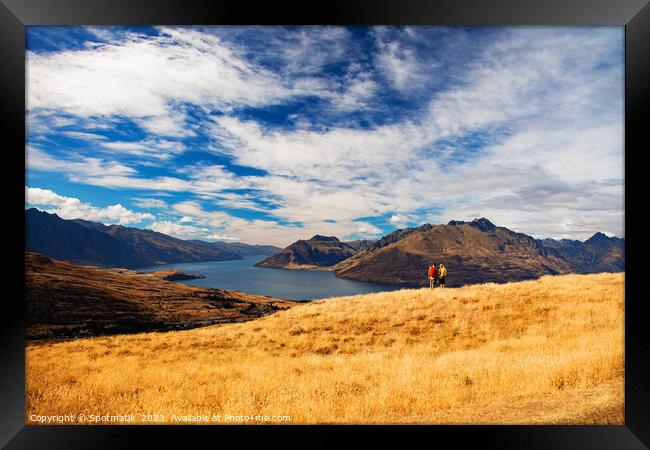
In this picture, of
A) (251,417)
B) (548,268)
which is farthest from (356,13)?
(548,268)

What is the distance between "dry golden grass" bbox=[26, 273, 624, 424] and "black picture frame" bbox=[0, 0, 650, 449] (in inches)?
14.2

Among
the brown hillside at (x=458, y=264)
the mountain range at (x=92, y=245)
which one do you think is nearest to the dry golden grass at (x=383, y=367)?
the brown hillside at (x=458, y=264)

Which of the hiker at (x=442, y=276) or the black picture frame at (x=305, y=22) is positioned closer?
the black picture frame at (x=305, y=22)

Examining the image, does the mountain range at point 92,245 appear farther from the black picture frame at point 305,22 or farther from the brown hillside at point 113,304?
the black picture frame at point 305,22

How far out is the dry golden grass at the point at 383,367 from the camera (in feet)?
20.7

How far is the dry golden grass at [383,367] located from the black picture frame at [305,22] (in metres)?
0.36

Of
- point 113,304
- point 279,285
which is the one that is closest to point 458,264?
point 279,285

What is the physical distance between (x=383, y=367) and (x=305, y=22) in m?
8.78

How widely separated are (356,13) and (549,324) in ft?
38.7

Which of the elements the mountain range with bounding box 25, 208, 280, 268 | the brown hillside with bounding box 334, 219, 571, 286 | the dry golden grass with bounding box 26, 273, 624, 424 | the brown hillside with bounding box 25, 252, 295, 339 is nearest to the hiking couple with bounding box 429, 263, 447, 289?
the dry golden grass with bounding box 26, 273, 624, 424

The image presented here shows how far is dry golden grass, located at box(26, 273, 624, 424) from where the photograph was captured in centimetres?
632

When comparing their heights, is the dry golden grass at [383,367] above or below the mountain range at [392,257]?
above

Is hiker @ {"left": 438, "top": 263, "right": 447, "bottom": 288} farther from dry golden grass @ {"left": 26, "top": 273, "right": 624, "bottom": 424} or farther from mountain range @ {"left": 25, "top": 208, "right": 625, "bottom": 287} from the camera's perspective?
mountain range @ {"left": 25, "top": 208, "right": 625, "bottom": 287}

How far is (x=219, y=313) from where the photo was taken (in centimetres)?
3322
